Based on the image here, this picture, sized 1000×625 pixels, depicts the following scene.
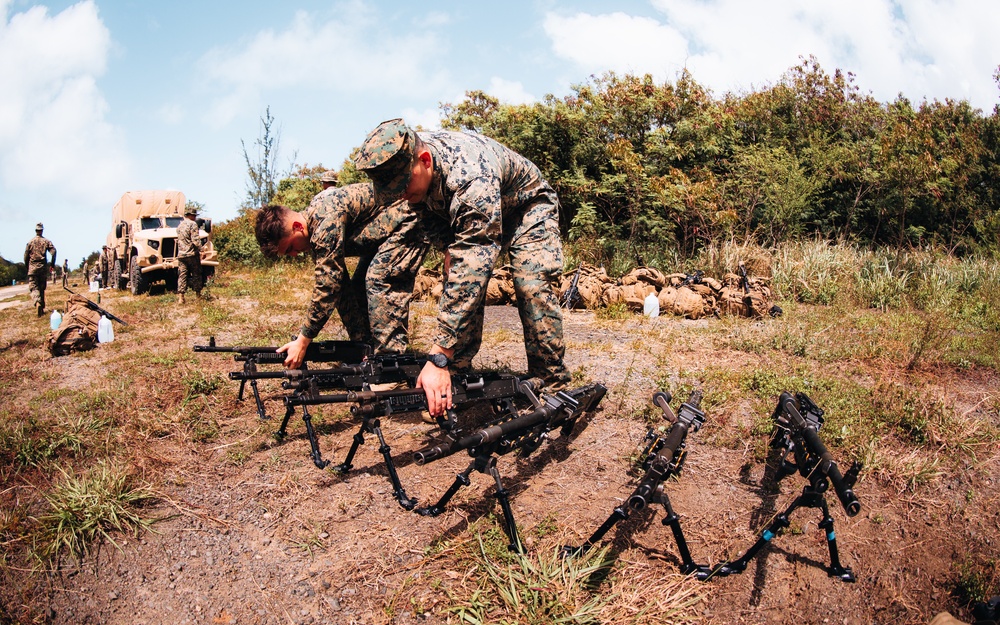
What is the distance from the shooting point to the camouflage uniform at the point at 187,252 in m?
11.1

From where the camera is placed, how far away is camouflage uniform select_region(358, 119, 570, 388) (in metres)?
3.34

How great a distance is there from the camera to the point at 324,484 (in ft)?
11.7

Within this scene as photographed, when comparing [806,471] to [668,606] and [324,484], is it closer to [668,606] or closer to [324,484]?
[668,606]

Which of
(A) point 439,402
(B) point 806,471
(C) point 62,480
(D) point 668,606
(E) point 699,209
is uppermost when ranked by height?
(E) point 699,209

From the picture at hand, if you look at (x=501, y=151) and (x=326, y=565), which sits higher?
(x=501, y=151)

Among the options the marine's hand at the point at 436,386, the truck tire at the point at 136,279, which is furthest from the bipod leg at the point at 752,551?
the truck tire at the point at 136,279

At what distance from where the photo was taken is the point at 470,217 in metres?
3.37

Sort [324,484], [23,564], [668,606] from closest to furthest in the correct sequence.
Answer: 1. [668,606]
2. [23,564]
3. [324,484]

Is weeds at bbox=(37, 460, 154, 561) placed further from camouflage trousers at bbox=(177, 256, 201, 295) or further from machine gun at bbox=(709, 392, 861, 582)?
camouflage trousers at bbox=(177, 256, 201, 295)

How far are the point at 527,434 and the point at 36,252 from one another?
13101mm

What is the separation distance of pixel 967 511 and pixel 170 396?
17.7 feet

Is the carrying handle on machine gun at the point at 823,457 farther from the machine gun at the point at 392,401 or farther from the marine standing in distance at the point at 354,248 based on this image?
the marine standing in distance at the point at 354,248

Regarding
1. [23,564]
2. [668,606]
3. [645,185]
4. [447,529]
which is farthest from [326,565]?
[645,185]

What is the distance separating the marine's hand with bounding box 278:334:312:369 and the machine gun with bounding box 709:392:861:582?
293 centimetres
